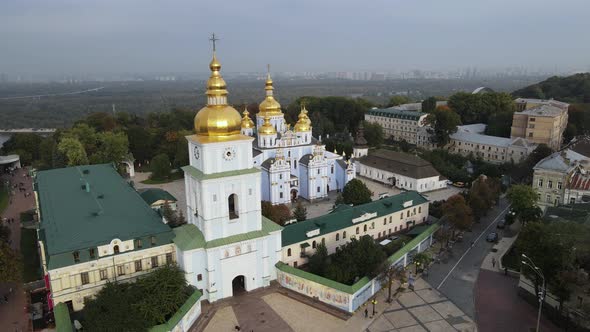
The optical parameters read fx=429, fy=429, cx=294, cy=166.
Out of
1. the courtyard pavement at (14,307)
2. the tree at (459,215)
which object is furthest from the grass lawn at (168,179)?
the tree at (459,215)

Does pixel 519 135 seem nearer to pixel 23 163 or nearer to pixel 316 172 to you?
pixel 316 172

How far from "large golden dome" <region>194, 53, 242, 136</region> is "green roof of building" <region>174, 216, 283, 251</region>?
5114 mm

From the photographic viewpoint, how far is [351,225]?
92.8ft

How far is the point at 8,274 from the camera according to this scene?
21.7 meters

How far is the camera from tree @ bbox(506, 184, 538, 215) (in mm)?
31125

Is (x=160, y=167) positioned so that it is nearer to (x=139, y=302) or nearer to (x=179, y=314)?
(x=139, y=302)

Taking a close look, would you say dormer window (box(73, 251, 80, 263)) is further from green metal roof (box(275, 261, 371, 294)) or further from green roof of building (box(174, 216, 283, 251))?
green metal roof (box(275, 261, 371, 294))

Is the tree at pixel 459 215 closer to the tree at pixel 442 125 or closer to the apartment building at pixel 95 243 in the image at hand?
the apartment building at pixel 95 243

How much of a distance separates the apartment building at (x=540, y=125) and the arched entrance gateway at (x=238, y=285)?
4655 centimetres

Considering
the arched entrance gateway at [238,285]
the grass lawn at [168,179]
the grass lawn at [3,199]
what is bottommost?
the grass lawn at [168,179]

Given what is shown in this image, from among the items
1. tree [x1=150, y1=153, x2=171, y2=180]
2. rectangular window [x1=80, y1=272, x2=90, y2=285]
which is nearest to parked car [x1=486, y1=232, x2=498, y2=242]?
rectangular window [x1=80, y1=272, x2=90, y2=285]

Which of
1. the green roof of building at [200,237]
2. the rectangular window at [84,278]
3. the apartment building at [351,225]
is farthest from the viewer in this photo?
the apartment building at [351,225]

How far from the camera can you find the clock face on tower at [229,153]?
21.2 meters

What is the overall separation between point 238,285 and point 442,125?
43.9m
